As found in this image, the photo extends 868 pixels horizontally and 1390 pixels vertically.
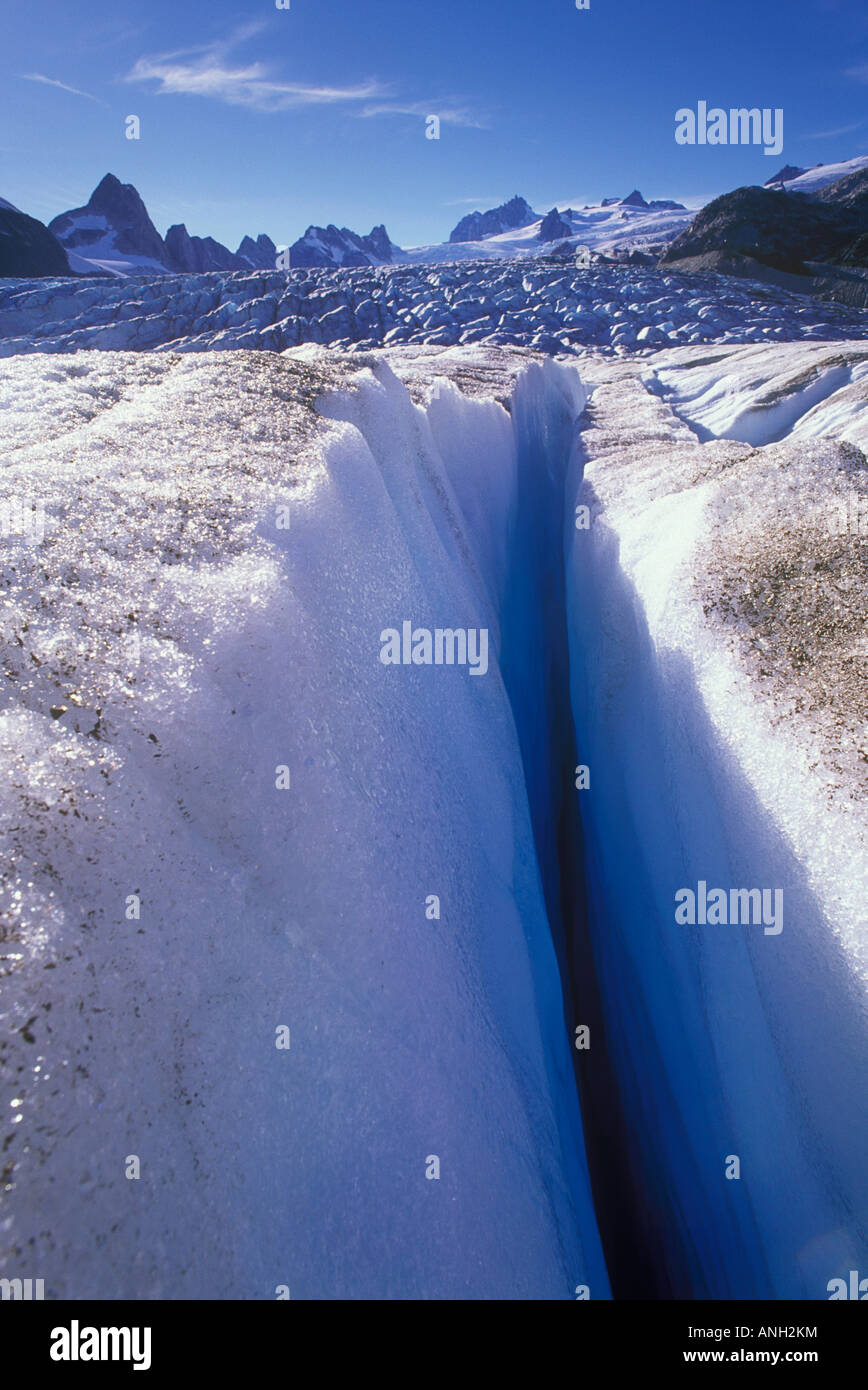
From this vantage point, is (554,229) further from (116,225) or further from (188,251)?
(116,225)

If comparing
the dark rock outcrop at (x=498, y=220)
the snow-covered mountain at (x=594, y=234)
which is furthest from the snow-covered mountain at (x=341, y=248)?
the dark rock outcrop at (x=498, y=220)

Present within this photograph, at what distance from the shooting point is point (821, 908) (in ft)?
9.47

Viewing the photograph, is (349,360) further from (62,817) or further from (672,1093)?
(672,1093)

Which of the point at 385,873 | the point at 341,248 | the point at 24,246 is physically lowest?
the point at 385,873

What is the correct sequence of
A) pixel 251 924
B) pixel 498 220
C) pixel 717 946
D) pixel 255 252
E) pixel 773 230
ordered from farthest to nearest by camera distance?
1. pixel 498 220
2. pixel 255 252
3. pixel 773 230
4. pixel 717 946
5. pixel 251 924

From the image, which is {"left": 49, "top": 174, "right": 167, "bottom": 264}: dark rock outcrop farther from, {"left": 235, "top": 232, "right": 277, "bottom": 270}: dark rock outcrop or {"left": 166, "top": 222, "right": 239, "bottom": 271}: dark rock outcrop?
{"left": 235, "top": 232, "right": 277, "bottom": 270}: dark rock outcrop

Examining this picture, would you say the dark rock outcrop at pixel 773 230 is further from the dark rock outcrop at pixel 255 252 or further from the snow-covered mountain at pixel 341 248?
A: the dark rock outcrop at pixel 255 252

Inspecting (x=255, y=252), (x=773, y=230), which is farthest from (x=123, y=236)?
(x=773, y=230)

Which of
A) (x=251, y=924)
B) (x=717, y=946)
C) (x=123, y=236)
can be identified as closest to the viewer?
(x=251, y=924)

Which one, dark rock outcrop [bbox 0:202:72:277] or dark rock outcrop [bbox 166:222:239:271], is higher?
dark rock outcrop [bbox 166:222:239:271]

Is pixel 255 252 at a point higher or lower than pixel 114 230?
higher

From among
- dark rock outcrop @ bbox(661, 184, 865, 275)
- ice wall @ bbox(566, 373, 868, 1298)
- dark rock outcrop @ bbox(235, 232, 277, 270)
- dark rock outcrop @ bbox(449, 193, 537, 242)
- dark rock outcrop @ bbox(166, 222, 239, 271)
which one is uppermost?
dark rock outcrop @ bbox(449, 193, 537, 242)

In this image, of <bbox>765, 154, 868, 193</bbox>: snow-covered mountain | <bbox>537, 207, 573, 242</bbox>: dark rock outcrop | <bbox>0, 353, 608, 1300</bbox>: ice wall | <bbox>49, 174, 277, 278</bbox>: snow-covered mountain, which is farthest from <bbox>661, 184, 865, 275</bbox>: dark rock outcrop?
<bbox>49, 174, 277, 278</bbox>: snow-covered mountain
